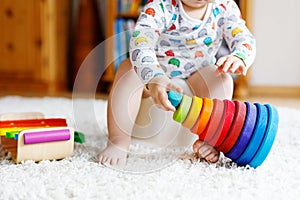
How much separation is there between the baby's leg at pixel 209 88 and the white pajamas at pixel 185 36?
3 cm

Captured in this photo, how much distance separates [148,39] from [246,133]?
275mm

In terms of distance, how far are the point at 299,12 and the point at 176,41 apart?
59.2 inches

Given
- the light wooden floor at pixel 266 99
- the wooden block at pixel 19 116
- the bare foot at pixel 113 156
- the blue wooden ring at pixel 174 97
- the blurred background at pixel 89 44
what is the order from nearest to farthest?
the blue wooden ring at pixel 174 97, the bare foot at pixel 113 156, the wooden block at pixel 19 116, the light wooden floor at pixel 266 99, the blurred background at pixel 89 44

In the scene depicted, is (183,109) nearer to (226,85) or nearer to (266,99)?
(226,85)

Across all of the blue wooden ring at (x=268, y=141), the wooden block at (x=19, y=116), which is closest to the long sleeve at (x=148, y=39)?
the blue wooden ring at (x=268, y=141)

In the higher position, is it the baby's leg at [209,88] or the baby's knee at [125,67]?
the baby's knee at [125,67]

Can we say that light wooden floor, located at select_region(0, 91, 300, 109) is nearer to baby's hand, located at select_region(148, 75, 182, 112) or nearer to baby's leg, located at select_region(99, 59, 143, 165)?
baby's leg, located at select_region(99, 59, 143, 165)

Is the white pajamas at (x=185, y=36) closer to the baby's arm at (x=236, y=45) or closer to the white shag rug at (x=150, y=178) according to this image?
the baby's arm at (x=236, y=45)

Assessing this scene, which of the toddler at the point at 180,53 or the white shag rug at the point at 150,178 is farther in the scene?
the toddler at the point at 180,53

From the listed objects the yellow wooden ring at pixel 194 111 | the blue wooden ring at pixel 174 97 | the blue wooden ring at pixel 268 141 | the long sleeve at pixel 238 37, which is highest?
the long sleeve at pixel 238 37

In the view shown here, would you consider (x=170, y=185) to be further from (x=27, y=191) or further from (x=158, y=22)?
(x=158, y=22)

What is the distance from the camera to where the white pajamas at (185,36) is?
38.7 inches

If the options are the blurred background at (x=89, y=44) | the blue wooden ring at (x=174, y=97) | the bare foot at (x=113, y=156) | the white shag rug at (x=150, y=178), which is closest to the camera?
the white shag rug at (x=150, y=178)

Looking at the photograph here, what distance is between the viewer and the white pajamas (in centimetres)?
98
